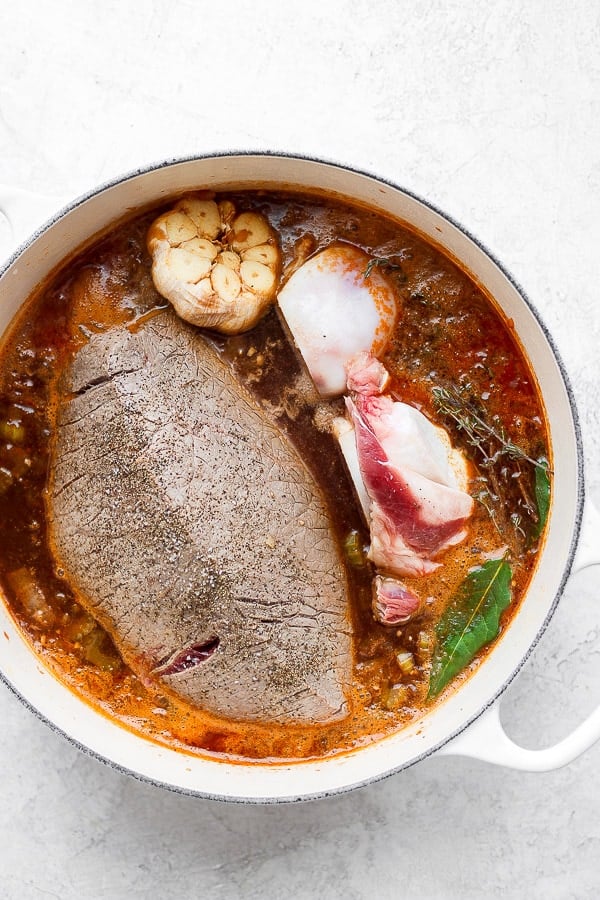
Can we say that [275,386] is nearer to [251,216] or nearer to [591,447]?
[251,216]

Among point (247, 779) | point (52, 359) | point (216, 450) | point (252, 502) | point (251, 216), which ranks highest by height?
point (251, 216)

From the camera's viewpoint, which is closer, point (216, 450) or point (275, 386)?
point (216, 450)

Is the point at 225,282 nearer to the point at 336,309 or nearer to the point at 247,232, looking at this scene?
the point at 247,232

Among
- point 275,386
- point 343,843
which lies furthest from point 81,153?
point 343,843

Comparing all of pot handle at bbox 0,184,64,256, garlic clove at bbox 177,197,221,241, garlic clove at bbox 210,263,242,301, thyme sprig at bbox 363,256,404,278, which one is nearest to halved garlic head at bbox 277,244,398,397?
thyme sprig at bbox 363,256,404,278

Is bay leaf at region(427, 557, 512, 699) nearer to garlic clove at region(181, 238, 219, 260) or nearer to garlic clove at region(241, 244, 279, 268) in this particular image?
garlic clove at region(241, 244, 279, 268)

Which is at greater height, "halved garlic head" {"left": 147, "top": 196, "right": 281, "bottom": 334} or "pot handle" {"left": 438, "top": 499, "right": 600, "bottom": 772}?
"halved garlic head" {"left": 147, "top": 196, "right": 281, "bottom": 334}

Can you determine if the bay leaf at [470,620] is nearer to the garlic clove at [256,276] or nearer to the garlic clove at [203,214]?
the garlic clove at [256,276]
